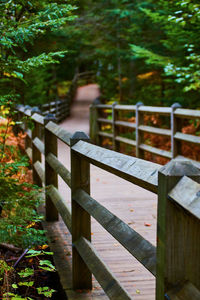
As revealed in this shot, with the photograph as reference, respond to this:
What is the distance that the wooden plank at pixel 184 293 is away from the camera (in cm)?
152

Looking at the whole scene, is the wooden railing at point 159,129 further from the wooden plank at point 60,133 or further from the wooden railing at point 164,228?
the wooden railing at point 164,228

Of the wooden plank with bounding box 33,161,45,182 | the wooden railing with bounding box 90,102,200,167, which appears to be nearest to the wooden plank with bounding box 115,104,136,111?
the wooden railing with bounding box 90,102,200,167

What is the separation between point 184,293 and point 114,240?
2.91m

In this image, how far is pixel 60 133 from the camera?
14.3ft

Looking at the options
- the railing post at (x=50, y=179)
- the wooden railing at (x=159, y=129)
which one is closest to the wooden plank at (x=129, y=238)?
the railing post at (x=50, y=179)

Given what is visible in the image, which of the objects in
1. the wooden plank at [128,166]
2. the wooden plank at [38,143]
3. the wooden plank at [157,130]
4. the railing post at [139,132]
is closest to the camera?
the wooden plank at [128,166]

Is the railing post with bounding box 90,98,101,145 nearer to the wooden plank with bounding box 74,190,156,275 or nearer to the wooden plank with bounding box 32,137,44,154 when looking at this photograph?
the wooden plank with bounding box 32,137,44,154

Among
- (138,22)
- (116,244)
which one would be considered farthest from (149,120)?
(116,244)

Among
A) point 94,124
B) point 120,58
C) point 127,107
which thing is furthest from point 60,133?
point 120,58

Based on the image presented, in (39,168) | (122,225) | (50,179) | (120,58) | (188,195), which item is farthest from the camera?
(120,58)

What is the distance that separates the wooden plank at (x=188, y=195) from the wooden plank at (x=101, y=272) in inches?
37.9

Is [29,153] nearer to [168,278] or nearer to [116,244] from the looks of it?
[116,244]

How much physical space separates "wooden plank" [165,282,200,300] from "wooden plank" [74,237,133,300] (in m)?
0.67

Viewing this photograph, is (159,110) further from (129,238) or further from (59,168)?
(129,238)
